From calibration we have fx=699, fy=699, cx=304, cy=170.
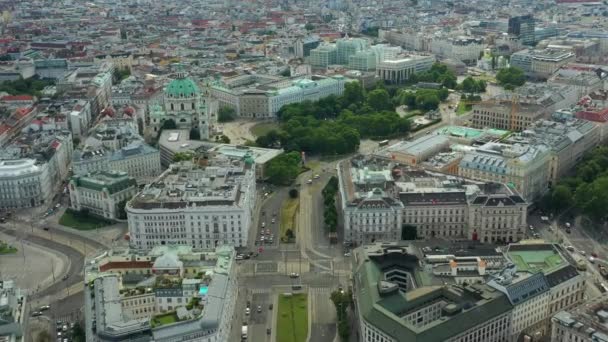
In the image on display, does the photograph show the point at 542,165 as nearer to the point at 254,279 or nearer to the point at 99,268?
the point at 254,279

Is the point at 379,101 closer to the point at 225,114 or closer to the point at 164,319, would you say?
the point at 225,114

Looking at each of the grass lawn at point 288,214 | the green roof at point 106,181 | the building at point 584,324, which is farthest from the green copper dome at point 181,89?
the building at point 584,324

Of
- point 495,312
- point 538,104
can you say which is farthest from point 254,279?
point 538,104

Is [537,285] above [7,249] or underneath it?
above

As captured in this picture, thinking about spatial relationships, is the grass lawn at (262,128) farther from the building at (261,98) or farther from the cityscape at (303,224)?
the building at (261,98)

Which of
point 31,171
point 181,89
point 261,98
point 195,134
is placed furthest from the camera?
point 261,98

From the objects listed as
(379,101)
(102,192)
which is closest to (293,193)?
(102,192)
